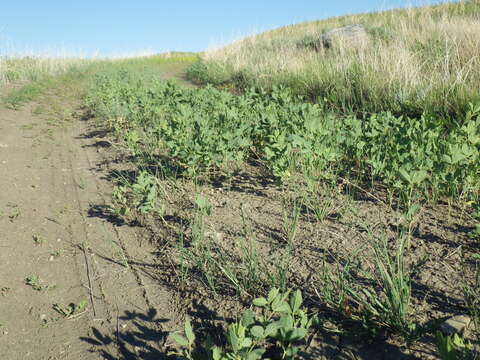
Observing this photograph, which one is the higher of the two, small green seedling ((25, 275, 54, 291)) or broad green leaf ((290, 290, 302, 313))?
broad green leaf ((290, 290, 302, 313))

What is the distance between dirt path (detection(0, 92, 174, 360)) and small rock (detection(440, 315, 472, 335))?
132 cm

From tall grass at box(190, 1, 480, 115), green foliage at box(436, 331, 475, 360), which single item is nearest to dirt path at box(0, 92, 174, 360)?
green foliage at box(436, 331, 475, 360)

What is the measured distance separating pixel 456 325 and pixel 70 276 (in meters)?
2.19

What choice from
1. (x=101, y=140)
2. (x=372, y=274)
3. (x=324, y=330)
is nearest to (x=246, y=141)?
(x=372, y=274)

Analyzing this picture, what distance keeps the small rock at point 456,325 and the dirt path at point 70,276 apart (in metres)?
1.32

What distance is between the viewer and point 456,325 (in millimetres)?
1652

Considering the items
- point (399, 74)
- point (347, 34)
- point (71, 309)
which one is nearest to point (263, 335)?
point (71, 309)

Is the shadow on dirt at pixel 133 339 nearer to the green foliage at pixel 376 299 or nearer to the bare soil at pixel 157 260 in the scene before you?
the bare soil at pixel 157 260

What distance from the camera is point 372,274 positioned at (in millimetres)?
2096

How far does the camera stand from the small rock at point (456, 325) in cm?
164

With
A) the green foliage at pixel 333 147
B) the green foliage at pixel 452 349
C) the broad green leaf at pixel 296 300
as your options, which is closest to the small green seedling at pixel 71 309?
the broad green leaf at pixel 296 300

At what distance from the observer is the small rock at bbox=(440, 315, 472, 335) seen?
5.38ft

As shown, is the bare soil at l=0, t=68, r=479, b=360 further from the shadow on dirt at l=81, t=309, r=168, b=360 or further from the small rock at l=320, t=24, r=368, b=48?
the small rock at l=320, t=24, r=368, b=48

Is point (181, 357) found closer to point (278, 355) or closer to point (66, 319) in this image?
point (278, 355)
